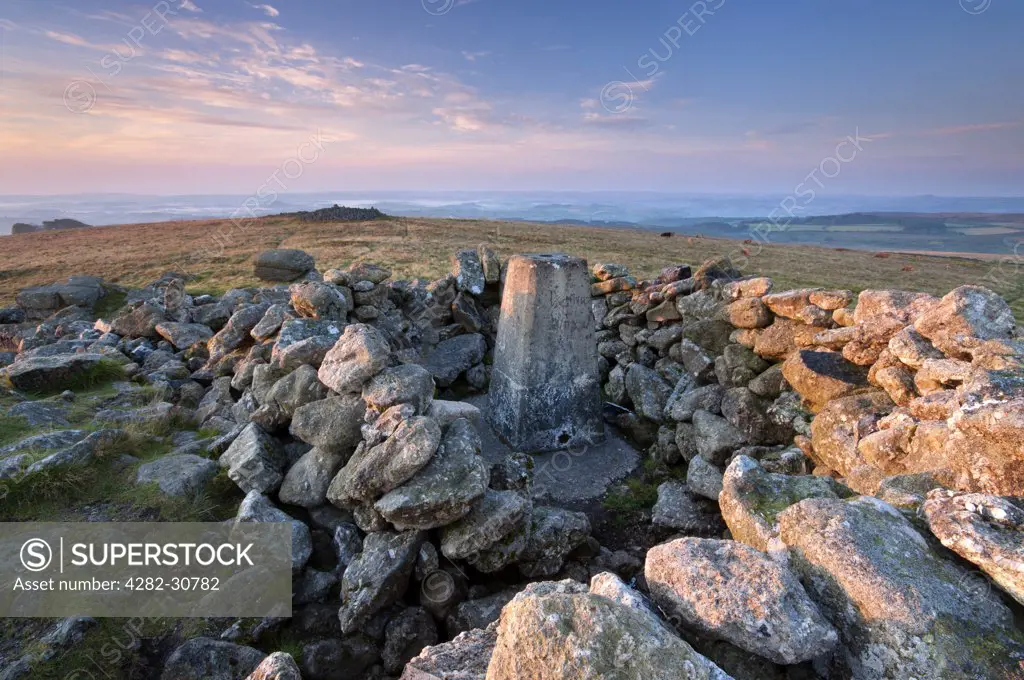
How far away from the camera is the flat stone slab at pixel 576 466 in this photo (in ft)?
23.8

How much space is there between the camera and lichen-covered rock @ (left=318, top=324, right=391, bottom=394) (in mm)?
6004

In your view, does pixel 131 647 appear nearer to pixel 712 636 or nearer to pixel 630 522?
pixel 712 636

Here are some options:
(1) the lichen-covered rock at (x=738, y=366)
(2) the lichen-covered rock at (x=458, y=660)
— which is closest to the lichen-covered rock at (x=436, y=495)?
(2) the lichen-covered rock at (x=458, y=660)

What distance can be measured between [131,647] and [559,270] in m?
6.12

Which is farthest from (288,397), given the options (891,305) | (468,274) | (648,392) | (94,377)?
(891,305)

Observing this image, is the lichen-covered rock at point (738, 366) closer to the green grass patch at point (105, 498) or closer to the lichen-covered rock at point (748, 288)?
the lichen-covered rock at point (748, 288)

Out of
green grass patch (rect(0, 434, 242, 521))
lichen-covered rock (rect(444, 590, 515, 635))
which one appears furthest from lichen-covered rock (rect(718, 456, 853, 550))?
green grass patch (rect(0, 434, 242, 521))

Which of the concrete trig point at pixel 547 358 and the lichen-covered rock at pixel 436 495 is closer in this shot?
the lichen-covered rock at pixel 436 495

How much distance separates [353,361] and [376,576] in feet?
8.11

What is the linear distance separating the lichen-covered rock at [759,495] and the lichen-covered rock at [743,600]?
96 centimetres

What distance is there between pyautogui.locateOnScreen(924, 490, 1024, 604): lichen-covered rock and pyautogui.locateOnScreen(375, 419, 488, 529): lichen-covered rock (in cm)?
340

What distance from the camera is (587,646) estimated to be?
2.43 metres

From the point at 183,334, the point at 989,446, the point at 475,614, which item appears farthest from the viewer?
the point at 183,334

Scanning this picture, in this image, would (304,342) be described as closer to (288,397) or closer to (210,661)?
(288,397)
